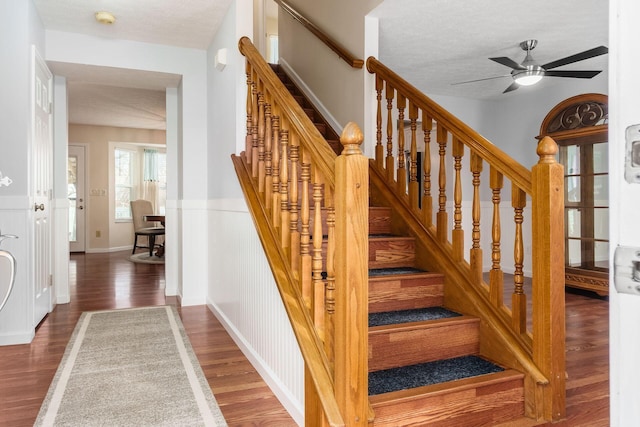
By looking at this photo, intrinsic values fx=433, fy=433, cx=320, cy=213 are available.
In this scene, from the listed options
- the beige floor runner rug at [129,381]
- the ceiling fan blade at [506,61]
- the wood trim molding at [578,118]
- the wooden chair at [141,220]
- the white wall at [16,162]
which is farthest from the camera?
the wooden chair at [141,220]

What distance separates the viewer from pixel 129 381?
233 cm

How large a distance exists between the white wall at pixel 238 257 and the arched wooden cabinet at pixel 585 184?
11.6ft

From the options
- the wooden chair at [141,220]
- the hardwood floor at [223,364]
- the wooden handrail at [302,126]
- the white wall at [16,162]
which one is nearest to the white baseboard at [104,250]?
the wooden chair at [141,220]

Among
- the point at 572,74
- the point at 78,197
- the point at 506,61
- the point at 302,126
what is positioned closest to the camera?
the point at 302,126

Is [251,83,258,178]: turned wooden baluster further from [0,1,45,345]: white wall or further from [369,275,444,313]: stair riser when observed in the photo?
[0,1,45,345]: white wall

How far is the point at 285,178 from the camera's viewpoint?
210cm

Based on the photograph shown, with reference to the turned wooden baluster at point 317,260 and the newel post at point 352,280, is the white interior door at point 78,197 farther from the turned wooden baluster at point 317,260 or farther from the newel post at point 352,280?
the newel post at point 352,280

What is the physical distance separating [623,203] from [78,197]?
30.8ft

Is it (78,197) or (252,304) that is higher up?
(78,197)

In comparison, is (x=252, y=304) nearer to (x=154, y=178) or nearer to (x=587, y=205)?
(x=587, y=205)

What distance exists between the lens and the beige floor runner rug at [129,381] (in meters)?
1.94

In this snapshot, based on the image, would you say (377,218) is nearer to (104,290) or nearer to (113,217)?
(104,290)

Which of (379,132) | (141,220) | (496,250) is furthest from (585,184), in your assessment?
(141,220)

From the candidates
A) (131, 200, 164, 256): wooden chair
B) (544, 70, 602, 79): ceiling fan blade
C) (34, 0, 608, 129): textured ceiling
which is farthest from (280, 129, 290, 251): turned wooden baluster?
(131, 200, 164, 256): wooden chair
